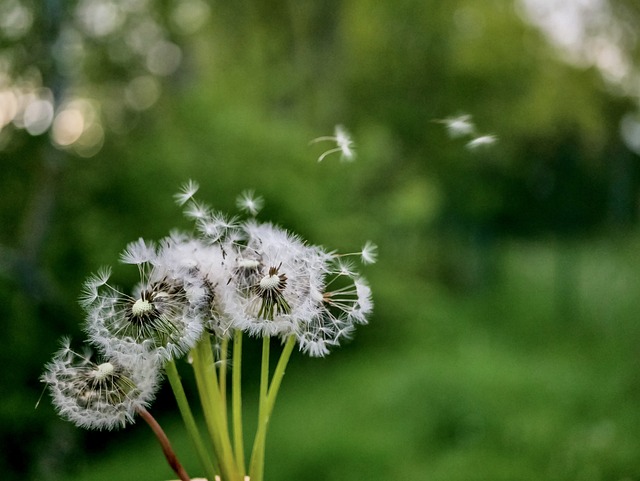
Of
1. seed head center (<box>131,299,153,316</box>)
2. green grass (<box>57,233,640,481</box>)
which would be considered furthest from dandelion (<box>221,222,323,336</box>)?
green grass (<box>57,233,640,481</box>)

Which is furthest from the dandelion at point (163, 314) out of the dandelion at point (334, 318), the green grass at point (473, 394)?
the green grass at point (473, 394)

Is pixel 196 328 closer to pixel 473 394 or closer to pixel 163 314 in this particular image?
pixel 163 314

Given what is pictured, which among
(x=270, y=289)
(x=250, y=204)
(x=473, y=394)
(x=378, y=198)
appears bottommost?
(x=270, y=289)

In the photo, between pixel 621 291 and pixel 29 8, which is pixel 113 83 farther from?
pixel 621 291

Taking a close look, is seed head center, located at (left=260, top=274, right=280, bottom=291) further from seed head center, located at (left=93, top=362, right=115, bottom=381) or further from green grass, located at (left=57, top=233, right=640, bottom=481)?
green grass, located at (left=57, top=233, right=640, bottom=481)

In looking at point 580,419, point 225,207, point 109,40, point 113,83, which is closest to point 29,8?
point 109,40

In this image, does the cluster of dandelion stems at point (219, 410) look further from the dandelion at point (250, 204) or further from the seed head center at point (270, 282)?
the dandelion at point (250, 204)

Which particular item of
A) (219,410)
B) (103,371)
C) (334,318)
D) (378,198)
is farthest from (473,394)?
(103,371)
